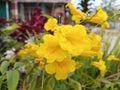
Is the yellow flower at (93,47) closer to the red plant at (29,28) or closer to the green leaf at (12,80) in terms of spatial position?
the green leaf at (12,80)

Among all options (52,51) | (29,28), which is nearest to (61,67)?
(52,51)

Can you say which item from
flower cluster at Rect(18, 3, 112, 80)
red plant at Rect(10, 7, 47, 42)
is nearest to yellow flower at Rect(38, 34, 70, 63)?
flower cluster at Rect(18, 3, 112, 80)

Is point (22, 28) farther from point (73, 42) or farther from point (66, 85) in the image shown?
point (73, 42)

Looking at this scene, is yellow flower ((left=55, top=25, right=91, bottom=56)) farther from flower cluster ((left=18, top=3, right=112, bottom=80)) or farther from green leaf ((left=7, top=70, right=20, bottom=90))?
green leaf ((left=7, top=70, right=20, bottom=90))

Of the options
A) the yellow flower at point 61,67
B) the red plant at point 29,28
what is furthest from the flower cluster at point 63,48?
the red plant at point 29,28

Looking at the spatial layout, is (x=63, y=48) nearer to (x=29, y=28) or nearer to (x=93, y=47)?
(x=93, y=47)

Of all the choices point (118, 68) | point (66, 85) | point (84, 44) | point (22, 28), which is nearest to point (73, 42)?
point (84, 44)
